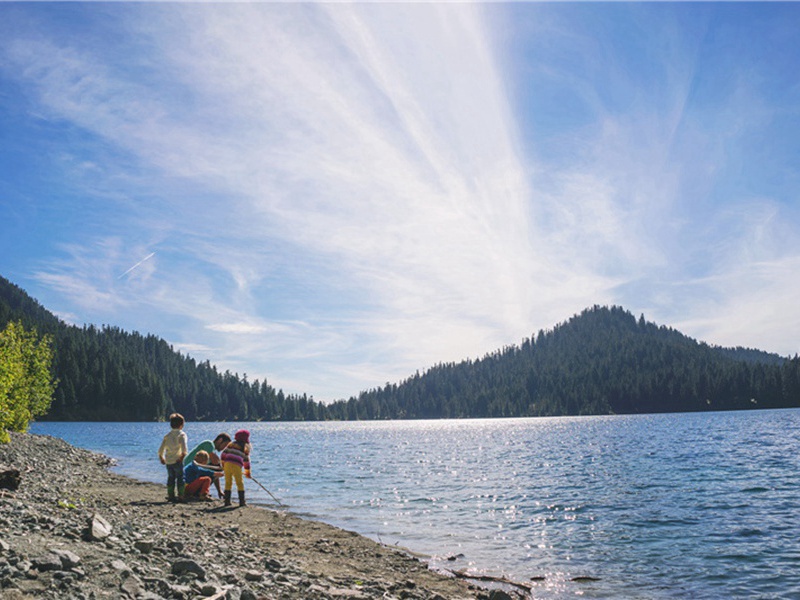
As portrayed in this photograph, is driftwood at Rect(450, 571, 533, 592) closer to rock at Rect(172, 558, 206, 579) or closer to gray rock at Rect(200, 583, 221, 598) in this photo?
rock at Rect(172, 558, 206, 579)

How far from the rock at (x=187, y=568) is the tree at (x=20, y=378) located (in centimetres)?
3421

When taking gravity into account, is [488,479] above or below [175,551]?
below

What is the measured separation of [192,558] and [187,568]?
1.43m

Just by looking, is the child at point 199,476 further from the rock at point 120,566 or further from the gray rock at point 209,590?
the gray rock at point 209,590

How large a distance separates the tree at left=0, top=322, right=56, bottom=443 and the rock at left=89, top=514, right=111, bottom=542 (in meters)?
32.2

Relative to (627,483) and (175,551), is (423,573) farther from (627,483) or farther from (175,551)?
(627,483)

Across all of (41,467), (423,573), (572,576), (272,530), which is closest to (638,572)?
(572,576)

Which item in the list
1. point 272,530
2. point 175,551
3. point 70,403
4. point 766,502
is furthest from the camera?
point 70,403

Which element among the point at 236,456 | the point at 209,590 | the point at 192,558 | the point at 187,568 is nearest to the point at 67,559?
the point at 187,568

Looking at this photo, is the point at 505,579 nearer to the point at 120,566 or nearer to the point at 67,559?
the point at 120,566

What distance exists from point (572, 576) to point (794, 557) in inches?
300

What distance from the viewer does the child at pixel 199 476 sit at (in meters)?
21.3

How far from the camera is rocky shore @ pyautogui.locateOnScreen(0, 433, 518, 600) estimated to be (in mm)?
7332

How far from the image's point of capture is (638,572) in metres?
15.1
